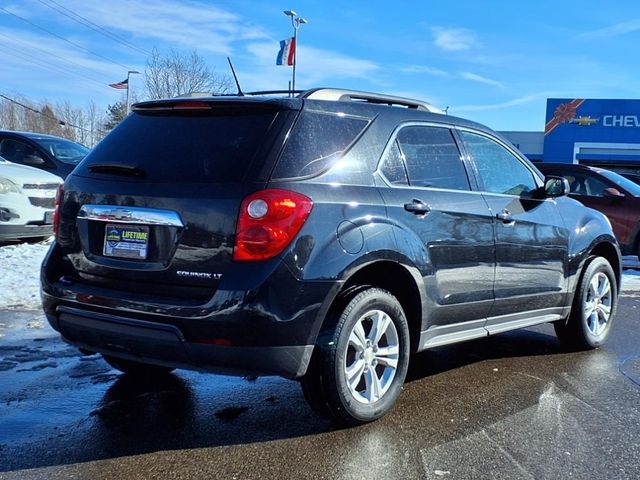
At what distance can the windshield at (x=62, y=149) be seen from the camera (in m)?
11.6

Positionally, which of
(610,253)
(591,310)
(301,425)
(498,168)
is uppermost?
(498,168)

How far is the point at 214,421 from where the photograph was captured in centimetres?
384

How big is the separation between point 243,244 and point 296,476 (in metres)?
1.14

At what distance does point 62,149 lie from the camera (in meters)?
11.8

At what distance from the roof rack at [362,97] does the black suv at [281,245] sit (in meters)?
0.01

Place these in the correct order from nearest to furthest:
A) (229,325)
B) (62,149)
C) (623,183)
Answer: (229,325), (623,183), (62,149)

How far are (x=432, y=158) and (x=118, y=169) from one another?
202 centimetres

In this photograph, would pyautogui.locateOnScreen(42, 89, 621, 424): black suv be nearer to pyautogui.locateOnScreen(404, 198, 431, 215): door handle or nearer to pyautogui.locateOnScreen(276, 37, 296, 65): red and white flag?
pyautogui.locateOnScreen(404, 198, 431, 215): door handle

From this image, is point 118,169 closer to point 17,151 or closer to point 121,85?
point 17,151

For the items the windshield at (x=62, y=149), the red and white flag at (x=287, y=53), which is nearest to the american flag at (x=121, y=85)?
the red and white flag at (x=287, y=53)

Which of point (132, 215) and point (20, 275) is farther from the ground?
point (132, 215)

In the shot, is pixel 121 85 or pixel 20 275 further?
pixel 121 85

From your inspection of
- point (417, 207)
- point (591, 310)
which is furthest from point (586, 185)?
point (417, 207)

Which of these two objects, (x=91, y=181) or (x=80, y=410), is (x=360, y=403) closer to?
(x=80, y=410)
